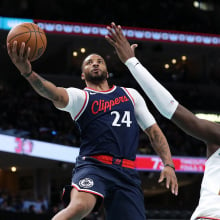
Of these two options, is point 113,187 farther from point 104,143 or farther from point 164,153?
point 164,153

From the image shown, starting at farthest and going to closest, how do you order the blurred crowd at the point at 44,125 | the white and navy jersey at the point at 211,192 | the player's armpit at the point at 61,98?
the blurred crowd at the point at 44,125
the player's armpit at the point at 61,98
the white and navy jersey at the point at 211,192

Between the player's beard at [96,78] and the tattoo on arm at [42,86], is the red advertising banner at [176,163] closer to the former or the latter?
the player's beard at [96,78]

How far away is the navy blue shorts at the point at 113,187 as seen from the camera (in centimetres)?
497

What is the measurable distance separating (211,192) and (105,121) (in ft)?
6.78

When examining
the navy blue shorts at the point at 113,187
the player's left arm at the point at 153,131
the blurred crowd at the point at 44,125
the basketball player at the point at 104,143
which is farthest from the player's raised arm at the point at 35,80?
the blurred crowd at the point at 44,125

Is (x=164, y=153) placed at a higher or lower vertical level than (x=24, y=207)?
higher

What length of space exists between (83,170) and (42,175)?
64.0 feet

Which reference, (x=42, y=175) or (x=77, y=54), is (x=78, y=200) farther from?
(x=77, y=54)

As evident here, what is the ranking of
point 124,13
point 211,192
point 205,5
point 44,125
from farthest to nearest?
point 205,5
point 124,13
point 44,125
point 211,192

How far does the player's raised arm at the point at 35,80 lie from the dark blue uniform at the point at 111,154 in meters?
0.35

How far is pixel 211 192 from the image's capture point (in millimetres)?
Result: 3395

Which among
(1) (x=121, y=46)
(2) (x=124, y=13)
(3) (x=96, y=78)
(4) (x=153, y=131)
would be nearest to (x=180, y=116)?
(1) (x=121, y=46)

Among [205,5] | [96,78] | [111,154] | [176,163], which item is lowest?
[176,163]

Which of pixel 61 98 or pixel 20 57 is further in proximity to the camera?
pixel 61 98
